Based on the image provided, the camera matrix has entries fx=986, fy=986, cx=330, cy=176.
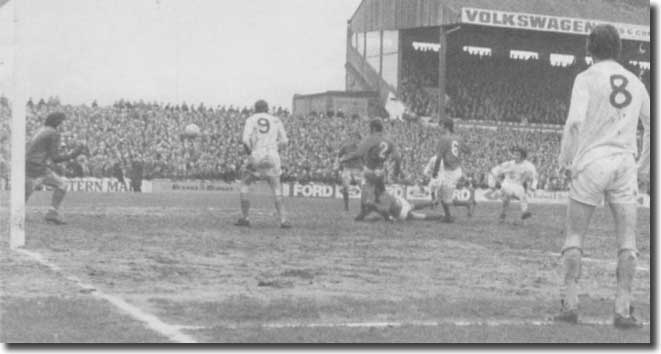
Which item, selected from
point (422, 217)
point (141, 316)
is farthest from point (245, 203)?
point (141, 316)

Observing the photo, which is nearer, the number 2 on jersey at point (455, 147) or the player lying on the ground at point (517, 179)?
the number 2 on jersey at point (455, 147)

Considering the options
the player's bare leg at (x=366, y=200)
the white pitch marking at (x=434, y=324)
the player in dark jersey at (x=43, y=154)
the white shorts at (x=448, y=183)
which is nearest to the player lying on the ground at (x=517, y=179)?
the white shorts at (x=448, y=183)

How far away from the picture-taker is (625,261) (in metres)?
6.01

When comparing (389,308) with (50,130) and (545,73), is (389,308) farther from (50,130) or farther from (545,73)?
(545,73)

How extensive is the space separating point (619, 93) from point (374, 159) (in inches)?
340

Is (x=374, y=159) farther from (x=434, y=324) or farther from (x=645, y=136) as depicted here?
(x=434, y=324)

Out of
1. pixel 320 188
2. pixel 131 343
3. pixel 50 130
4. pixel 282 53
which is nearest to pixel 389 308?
pixel 131 343

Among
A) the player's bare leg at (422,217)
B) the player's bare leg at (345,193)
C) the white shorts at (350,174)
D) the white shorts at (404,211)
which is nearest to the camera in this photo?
the white shorts at (404,211)

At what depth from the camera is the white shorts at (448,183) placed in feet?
49.2

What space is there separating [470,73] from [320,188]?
42.8 feet

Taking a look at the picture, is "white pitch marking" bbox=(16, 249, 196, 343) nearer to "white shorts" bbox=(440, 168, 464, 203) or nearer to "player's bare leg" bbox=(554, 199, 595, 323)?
"player's bare leg" bbox=(554, 199, 595, 323)

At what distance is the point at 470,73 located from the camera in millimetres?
37969

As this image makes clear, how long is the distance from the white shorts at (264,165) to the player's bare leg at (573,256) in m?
6.84

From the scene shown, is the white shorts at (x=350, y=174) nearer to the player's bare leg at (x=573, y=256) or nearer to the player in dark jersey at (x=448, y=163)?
the player in dark jersey at (x=448, y=163)
